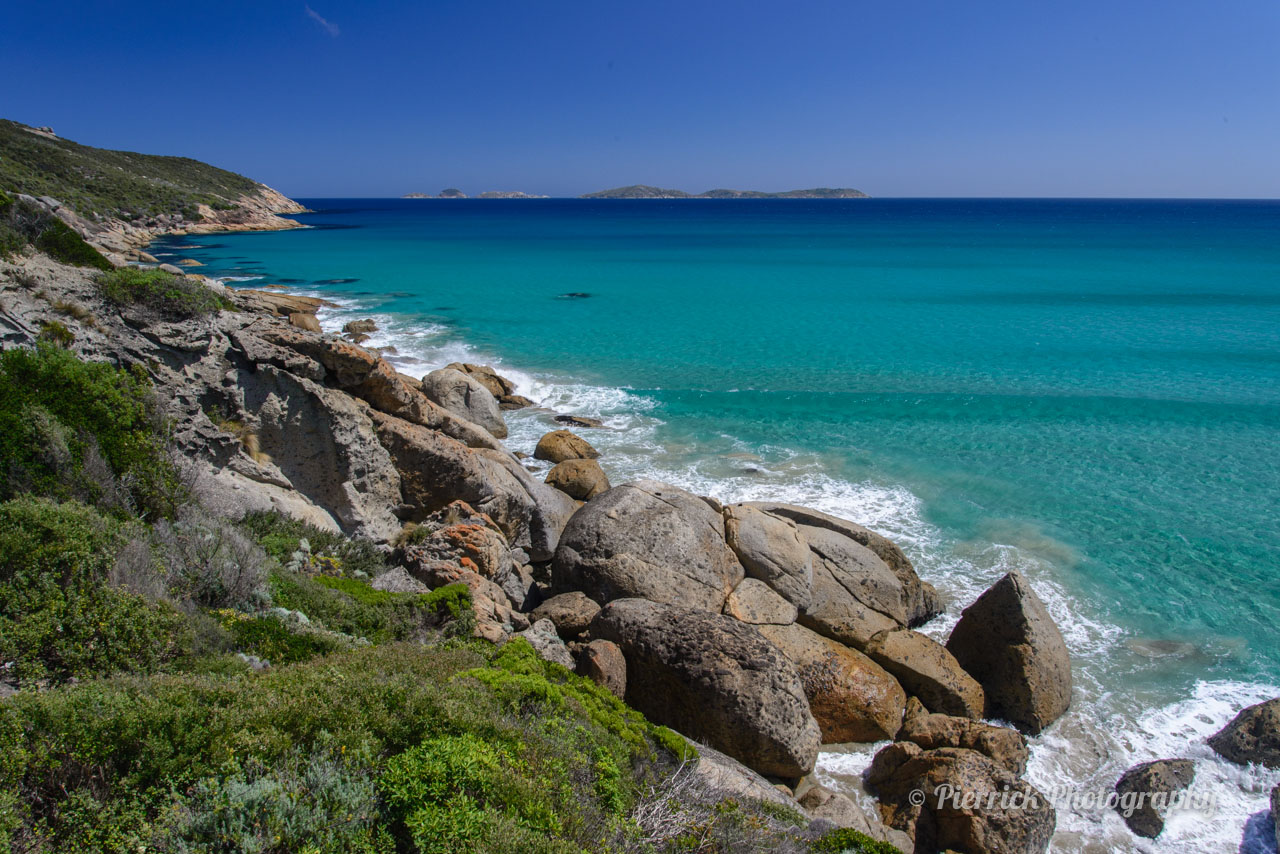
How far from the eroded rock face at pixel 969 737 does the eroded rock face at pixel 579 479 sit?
8.89 metres

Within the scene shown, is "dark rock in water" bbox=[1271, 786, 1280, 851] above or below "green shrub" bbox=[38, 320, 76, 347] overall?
below

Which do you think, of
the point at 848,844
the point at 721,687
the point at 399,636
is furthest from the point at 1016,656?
the point at 399,636

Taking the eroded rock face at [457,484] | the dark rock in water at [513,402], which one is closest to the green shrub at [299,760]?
the eroded rock face at [457,484]

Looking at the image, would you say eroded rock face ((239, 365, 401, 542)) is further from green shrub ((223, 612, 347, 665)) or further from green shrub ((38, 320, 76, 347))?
green shrub ((223, 612, 347, 665))

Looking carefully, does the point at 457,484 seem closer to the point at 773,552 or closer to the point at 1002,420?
the point at 773,552

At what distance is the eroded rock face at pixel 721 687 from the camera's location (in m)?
9.24

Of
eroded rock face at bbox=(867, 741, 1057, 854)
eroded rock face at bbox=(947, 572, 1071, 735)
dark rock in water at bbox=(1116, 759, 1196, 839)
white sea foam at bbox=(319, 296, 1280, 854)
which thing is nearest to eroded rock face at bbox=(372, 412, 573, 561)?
white sea foam at bbox=(319, 296, 1280, 854)

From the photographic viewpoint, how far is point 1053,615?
13.9 m

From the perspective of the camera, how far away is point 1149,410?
2461cm

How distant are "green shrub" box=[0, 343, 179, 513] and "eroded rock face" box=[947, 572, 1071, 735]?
43.5ft

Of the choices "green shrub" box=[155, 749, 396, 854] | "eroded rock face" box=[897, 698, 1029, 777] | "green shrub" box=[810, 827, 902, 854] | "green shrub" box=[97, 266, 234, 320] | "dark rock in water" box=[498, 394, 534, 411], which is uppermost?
"green shrub" box=[97, 266, 234, 320]

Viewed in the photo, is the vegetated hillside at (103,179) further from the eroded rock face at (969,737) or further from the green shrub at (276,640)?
the eroded rock face at (969,737)

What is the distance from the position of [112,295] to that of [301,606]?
747cm

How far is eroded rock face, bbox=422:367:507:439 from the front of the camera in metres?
21.2
